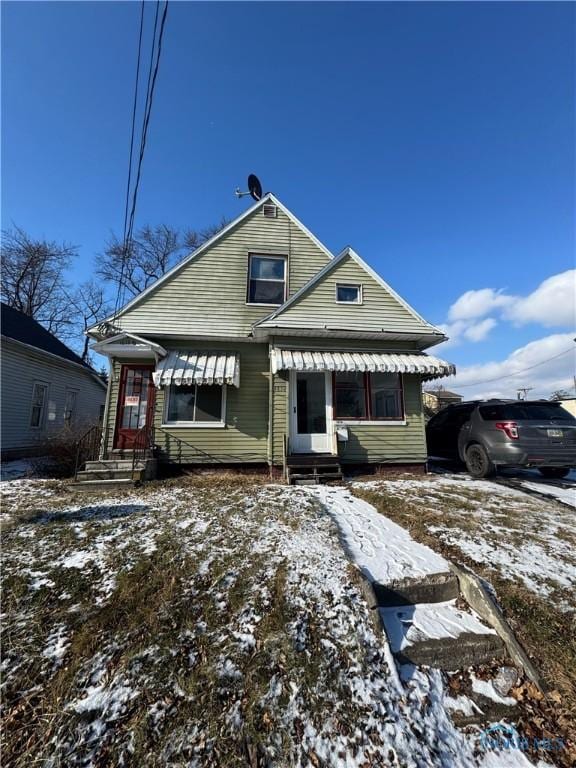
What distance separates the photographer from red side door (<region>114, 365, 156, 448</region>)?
28.9 ft

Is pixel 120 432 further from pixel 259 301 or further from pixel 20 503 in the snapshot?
pixel 259 301

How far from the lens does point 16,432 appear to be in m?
12.3

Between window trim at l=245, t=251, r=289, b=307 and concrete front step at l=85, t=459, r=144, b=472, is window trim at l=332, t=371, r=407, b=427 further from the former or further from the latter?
concrete front step at l=85, t=459, r=144, b=472

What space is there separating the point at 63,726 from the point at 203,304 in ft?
29.2

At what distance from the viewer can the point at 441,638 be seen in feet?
9.00

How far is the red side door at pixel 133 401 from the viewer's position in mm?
8812

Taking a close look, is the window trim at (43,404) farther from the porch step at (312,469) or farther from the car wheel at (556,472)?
the car wheel at (556,472)

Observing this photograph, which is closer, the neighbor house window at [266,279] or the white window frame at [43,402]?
the neighbor house window at [266,279]

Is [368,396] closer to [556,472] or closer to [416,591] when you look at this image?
[556,472]

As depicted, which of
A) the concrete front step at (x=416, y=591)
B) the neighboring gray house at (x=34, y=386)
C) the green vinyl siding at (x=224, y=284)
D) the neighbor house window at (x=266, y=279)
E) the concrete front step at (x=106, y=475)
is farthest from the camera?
the neighboring gray house at (x=34, y=386)

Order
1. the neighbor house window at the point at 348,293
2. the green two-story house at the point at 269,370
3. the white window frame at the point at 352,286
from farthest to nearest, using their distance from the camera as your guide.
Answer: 1. the neighbor house window at the point at 348,293
2. the white window frame at the point at 352,286
3. the green two-story house at the point at 269,370

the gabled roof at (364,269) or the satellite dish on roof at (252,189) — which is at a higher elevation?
the satellite dish on roof at (252,189)

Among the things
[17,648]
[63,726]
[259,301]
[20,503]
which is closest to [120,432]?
[20,503]

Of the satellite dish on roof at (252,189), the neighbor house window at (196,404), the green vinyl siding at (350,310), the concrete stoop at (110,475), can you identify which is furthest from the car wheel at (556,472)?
the satellite dish on roof at (252,189)
